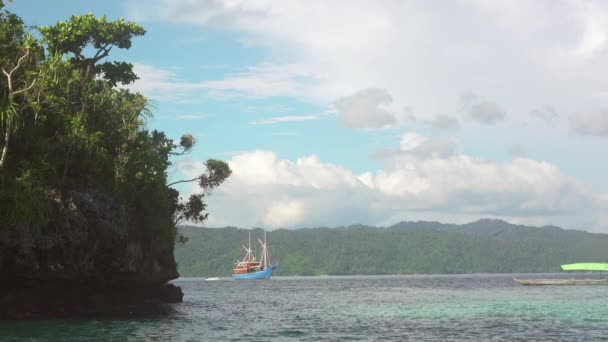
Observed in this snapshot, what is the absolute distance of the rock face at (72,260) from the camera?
36281mm

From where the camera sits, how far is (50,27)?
51500 millimetres

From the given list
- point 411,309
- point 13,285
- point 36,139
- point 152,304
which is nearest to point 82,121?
point 36,139

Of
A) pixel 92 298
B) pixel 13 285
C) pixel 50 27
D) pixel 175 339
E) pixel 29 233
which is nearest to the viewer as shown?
pixel 175 339

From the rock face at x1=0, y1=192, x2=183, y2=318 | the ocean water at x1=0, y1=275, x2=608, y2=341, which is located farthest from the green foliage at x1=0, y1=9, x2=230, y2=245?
the ocean water at x1=0, y1=275, x2=608, y2=341

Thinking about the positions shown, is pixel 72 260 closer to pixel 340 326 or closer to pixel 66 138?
pixel 66 138

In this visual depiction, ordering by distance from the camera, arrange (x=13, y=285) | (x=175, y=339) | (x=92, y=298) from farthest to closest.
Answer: (x=92, y=298), (x=13, y=285), (x=175, y=339)

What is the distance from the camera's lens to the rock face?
36281 millimetres

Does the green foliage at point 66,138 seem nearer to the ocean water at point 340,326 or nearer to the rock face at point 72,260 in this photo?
the rock face at point 72,260

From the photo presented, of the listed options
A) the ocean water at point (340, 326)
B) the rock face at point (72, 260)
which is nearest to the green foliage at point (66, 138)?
the rock face at point (72, 260)

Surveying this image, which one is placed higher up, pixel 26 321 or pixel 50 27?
pixel 50 27

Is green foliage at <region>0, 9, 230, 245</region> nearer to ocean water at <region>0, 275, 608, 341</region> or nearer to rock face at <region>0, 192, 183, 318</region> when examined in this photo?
rock face at <region>0, 192, 183, 318</region>

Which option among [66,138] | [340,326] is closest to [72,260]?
[66,138]

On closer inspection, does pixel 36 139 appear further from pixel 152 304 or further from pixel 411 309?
pixel 411 309

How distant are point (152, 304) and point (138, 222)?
8.94 metres
